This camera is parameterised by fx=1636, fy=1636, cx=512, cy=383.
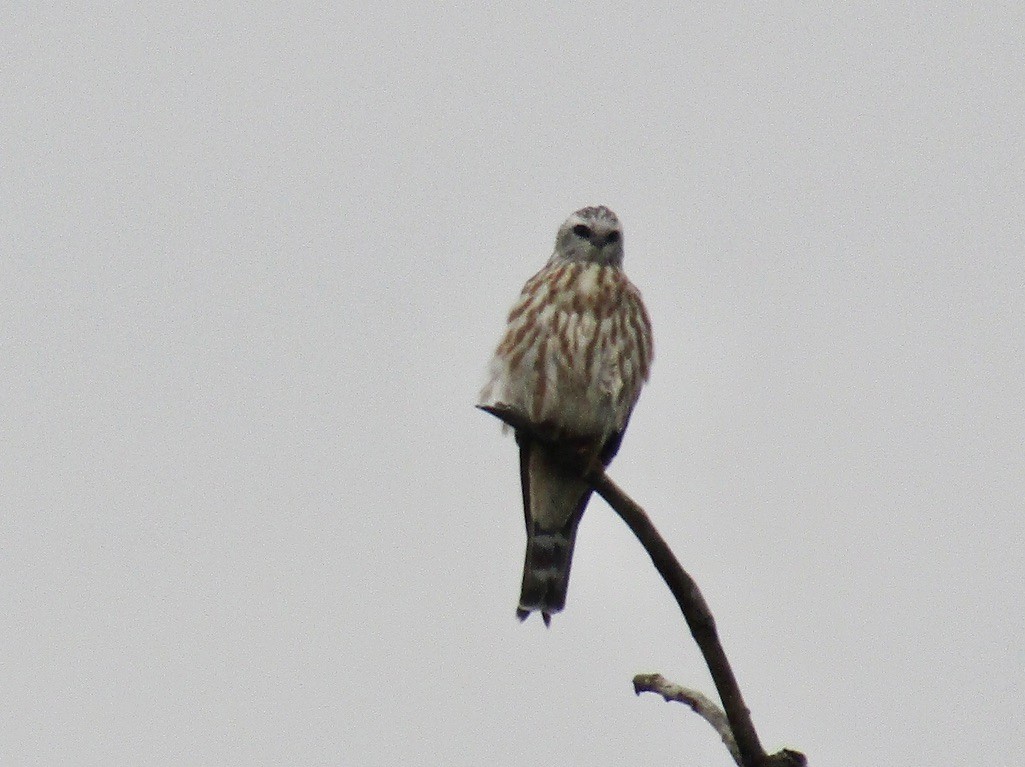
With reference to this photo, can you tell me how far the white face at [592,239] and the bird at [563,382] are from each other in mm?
124

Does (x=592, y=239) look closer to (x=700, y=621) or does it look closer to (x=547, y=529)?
(x=547, y=529)

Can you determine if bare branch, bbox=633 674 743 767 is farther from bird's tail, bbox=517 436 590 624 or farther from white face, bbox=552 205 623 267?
white face, bbox=552 205 623 267

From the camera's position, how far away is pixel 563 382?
8.63 meters

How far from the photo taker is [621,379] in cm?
867

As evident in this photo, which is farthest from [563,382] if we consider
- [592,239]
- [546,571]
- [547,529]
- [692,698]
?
[692,698]

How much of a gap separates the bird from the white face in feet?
0.41

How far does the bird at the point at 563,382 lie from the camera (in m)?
8.64

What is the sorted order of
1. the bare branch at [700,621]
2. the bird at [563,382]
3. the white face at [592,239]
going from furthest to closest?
the white face at [592,239] < the bird at [563,382] < the bare branch at [700,621]

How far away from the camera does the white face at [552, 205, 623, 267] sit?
947cm

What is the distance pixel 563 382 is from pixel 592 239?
1235mm

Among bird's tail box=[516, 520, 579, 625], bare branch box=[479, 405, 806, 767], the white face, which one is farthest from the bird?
bare branch box=[479, 405, 806, 767]

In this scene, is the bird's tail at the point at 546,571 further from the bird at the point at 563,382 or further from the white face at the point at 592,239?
the white face at the point at 592,239

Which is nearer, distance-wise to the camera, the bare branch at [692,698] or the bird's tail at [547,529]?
the bare branch at [692,698]

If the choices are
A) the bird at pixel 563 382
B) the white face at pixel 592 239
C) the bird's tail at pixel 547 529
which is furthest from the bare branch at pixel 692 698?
the white face at pixel 592 239
